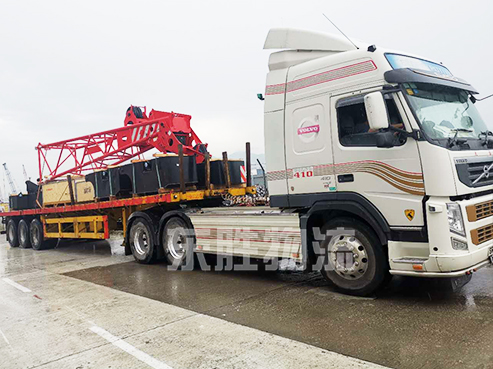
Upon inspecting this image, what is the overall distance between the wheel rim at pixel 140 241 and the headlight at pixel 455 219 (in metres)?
6.09

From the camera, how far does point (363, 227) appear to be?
4.84 metres

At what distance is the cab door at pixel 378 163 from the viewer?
14.3ft

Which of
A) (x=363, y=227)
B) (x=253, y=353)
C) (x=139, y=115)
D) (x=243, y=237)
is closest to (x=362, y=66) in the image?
(x=363, y=227)

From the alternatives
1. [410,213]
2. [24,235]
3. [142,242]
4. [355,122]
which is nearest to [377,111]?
[355,122]

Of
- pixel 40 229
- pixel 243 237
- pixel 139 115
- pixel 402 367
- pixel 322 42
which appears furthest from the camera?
pixel 40 229

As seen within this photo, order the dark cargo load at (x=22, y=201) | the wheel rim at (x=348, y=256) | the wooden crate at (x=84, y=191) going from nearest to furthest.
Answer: the wheel rim at (x=348, y=256) → the wooden crate at (x=84, y=191) → the dark cargo load at (x=22, y=201)

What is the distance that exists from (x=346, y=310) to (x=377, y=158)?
5.92 feet

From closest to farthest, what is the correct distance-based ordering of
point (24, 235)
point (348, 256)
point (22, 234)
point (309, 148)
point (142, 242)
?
point (348, 256) < point (309, 148) < point (142, 242) < point (24, 235) < point (22, 234)

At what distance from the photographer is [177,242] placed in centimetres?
774

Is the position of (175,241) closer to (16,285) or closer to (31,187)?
(16,285)

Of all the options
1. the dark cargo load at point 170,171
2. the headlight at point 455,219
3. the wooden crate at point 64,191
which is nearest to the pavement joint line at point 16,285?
the wooden crate at point 64,191

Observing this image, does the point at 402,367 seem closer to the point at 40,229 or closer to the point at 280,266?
the point at 280,266

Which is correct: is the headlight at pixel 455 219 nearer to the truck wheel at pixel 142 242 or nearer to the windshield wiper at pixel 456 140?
the windshield wiper at pixel 456 140

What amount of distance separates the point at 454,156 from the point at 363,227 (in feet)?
4.29
